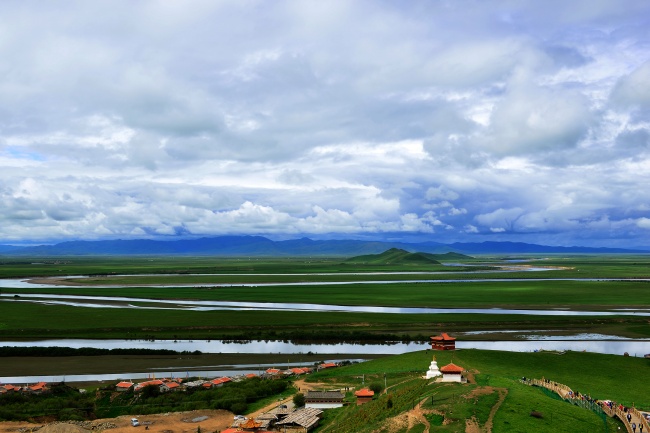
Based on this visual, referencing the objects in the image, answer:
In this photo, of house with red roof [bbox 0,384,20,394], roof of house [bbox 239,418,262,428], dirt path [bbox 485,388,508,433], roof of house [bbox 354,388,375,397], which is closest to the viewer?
dirt path [bbox 485,388,508,433]

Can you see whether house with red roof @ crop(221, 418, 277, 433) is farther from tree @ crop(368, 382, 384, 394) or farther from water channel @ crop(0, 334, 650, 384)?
water channel @ crop(0, 334, 650, 384)

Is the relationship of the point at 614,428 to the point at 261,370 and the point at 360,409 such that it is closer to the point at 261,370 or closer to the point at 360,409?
the point at 360,409

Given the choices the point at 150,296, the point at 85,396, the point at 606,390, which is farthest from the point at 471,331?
the point at 150,296

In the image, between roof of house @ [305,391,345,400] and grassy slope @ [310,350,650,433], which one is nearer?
grassy slope @ [310,350,650,433]

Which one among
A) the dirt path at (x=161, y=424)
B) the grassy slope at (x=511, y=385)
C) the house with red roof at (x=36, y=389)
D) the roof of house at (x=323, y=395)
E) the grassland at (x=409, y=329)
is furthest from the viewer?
the house with red roof at (x=36, y=389)

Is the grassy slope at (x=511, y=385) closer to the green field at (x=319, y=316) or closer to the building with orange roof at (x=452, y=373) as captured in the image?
the building with orange roof at (x=452, y=373)

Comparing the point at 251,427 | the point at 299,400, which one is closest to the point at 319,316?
the point at 299,400

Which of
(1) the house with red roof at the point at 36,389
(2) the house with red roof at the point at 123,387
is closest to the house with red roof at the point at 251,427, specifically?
(2) the house with red roof at the point at 123,387

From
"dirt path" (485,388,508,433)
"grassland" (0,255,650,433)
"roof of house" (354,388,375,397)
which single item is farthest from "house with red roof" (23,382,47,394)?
Answer: "dirt path" (485,388,508,433)
